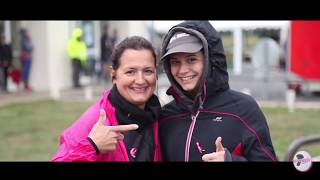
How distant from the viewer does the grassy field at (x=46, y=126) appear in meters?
6.64

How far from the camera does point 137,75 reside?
1.90 meters

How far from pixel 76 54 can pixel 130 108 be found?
12.0m

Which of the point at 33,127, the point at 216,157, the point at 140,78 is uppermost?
the point at 140,78

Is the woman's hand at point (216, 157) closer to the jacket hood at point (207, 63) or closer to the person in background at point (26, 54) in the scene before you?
the jacket hood at point (207, 63)

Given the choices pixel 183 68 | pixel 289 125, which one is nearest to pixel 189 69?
pixel 183 68

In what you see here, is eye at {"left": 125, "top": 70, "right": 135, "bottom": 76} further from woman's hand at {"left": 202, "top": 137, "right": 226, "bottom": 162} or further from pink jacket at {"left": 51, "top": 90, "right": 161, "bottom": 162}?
woman's hand at {"left": 202, "top": 137, "right": 226, "bottom": 162}

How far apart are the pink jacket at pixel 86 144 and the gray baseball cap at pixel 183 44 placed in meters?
0.33

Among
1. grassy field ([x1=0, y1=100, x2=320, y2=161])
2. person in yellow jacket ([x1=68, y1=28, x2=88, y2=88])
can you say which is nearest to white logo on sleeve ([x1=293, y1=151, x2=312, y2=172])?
grassy field ([x1=0, y1=100, x2=320, y2=161])

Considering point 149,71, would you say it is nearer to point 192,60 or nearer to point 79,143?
point 192,60

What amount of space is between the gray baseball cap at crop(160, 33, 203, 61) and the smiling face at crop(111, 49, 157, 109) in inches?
3.4
